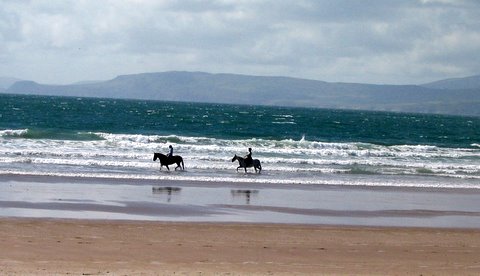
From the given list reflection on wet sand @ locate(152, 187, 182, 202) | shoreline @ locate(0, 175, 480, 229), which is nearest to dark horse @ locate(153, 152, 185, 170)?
shoreline @ locate(0, 175, 480, 229)

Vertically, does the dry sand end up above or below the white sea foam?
below

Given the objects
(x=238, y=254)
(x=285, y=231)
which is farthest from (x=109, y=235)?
(x=285, y=231)

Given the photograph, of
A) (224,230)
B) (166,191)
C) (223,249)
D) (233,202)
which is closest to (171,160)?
(166,191)

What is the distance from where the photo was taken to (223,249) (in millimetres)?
14359

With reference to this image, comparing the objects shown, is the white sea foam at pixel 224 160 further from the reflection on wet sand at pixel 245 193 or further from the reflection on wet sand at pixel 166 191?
the reflection on wet sand at pixel 245 193

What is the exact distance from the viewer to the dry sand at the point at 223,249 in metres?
12.5

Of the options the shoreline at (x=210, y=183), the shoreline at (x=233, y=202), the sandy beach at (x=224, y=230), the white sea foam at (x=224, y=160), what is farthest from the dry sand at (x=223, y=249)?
the white sea foam at (x=224, y=160)

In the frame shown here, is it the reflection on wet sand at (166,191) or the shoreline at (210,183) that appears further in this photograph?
the shoreline at (210,183)

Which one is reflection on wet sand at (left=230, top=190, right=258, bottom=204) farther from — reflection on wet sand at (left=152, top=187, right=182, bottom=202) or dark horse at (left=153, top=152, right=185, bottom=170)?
dark horse at (left=153, top=152, right=185, bottom=170)

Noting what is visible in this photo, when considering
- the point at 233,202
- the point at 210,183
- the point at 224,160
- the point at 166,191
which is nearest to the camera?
the point at 233,202

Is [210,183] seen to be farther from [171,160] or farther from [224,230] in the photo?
[224,230]

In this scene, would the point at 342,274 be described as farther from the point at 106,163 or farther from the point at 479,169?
the point at 479,169

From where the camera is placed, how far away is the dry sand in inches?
494

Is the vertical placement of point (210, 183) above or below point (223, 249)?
above
